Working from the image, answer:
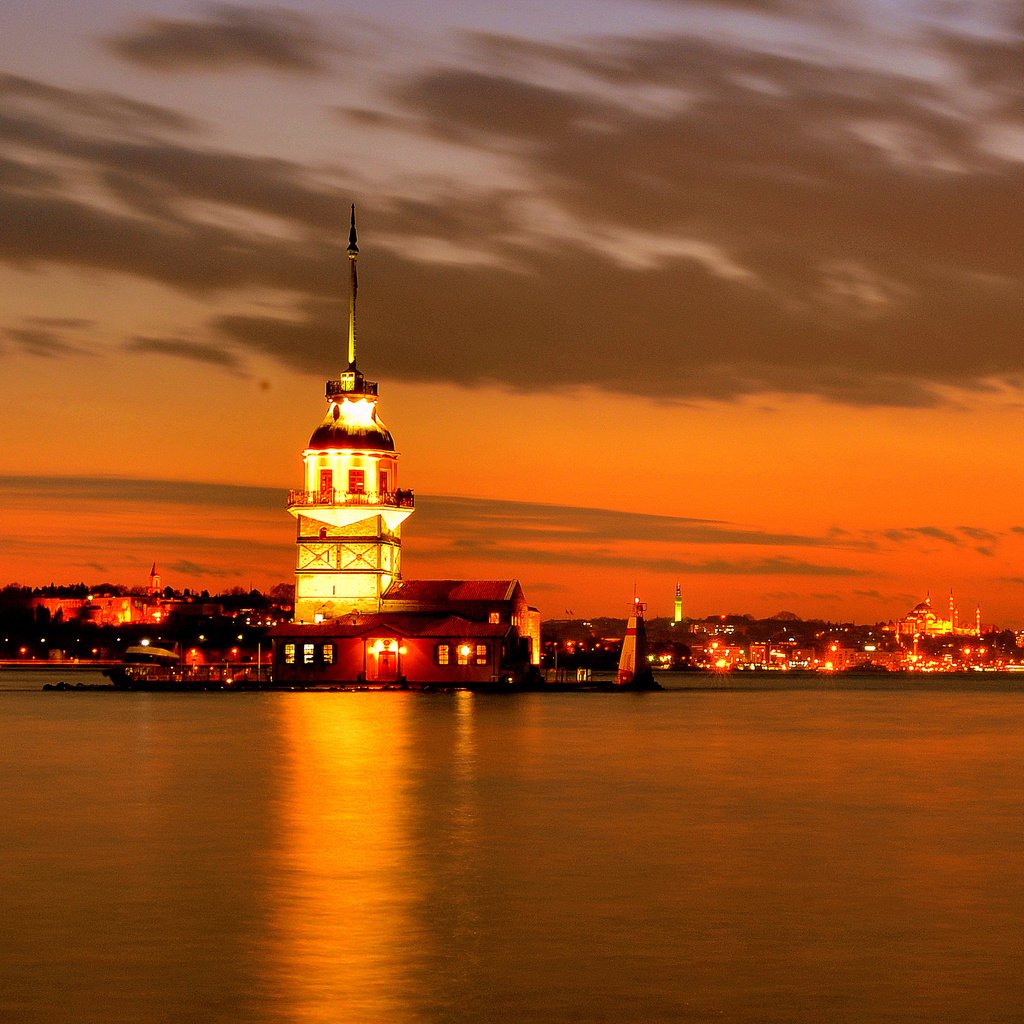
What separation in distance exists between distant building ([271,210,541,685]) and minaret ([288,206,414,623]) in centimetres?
6

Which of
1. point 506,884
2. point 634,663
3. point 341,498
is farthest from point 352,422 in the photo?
point 506,884

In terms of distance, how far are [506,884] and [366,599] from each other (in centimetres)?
8059

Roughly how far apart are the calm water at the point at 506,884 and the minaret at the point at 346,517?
46.4 metres

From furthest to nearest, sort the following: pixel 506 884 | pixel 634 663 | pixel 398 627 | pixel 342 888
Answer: pixel 634 663, pixel 398 627, pixel 506 884, pixel 342 888

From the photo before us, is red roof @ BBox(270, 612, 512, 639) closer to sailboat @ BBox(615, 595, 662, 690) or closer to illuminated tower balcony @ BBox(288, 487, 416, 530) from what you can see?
illuminated tower balcony @ BBox(288, 487, 416, 530)

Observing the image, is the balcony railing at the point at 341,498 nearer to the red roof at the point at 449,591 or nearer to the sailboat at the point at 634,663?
the red roof at the point at 449,591

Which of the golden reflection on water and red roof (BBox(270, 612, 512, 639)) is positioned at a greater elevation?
red roof (BBox(270, 612, 512, 639))


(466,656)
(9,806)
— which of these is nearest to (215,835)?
(9,806)

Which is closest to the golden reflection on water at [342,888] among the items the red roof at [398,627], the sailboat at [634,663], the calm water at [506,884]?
the calm water at [506,884]

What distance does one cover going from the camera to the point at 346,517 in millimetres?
109062

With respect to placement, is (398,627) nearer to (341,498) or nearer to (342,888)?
(341,498)

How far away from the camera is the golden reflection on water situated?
20.5 m

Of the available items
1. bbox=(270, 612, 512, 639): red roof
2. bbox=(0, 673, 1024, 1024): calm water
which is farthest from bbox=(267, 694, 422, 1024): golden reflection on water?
bbox=(270, 612, 512, 639): red roof

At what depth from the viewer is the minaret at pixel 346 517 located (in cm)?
10900
